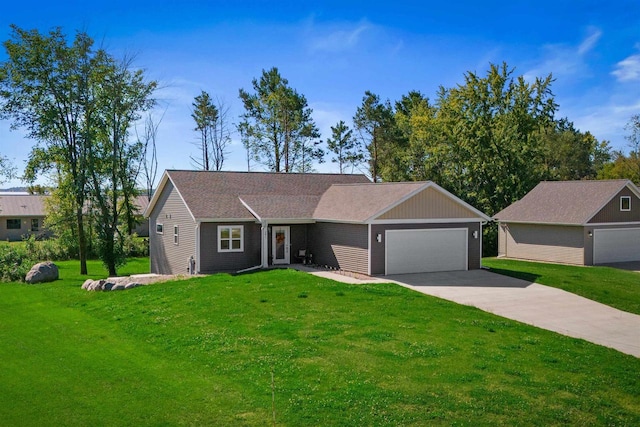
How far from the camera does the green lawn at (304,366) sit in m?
9.28

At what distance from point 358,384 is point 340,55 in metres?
18.5

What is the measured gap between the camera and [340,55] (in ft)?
84.8

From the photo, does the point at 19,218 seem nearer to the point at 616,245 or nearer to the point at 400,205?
the point at 400,205

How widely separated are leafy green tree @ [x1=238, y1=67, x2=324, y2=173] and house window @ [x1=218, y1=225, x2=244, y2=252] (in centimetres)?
2615

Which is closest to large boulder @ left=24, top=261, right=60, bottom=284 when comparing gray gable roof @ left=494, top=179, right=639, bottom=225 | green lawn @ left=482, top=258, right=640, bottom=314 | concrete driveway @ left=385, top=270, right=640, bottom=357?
concrete driveway @ left=385, top=270, right=640, bottom=357

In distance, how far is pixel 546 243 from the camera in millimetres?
32344

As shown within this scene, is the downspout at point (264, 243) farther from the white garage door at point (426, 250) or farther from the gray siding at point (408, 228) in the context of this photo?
the white garage door at point (426, 250)

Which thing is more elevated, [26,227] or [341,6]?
[341,6]

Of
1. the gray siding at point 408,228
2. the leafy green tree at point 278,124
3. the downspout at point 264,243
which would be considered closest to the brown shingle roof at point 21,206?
the leafy green tree at point 278,124

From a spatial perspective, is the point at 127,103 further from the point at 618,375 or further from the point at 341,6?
the point at 618,375

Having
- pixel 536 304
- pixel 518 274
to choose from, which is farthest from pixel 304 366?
pixel 518 274

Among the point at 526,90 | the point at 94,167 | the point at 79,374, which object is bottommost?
the point at 79,374

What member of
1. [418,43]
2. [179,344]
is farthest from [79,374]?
[418,43]

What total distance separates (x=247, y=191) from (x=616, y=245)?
778 inches
